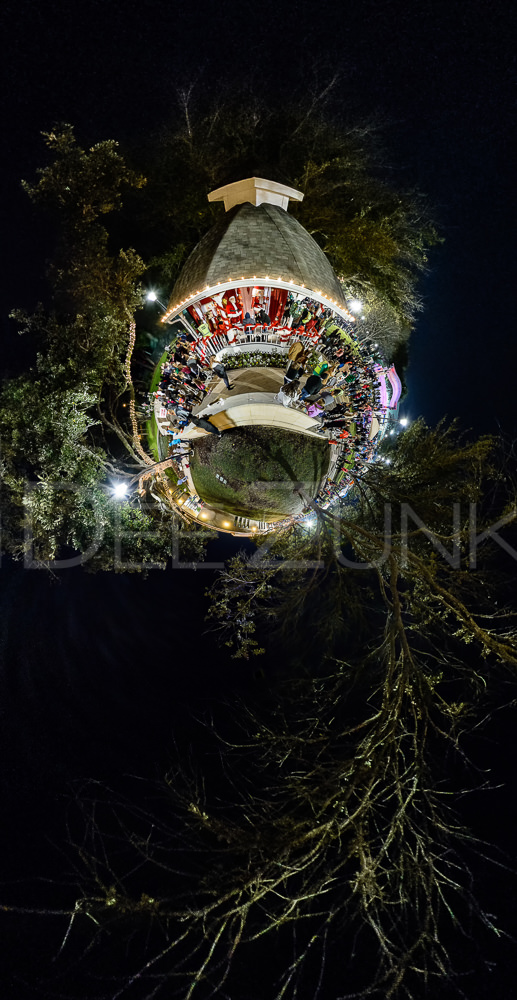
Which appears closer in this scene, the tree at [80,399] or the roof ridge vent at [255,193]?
the roof ridge vent at [255,193]

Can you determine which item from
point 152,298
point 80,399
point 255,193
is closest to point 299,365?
point 255,193

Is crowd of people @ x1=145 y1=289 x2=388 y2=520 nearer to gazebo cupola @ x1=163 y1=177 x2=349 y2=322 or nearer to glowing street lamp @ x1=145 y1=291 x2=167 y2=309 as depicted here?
gazebo cupola @ x1=163 y1=177 x2=349 y2=322

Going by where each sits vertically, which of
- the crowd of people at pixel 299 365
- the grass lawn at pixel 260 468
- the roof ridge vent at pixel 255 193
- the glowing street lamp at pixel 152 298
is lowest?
the grass lawn at pixel 260 468

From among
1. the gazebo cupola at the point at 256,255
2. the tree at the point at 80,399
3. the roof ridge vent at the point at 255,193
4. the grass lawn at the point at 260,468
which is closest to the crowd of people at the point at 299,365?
the grass lawn at the point at 260,468

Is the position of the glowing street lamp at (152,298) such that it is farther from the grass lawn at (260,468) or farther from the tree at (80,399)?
the grass lawn at (260,468)

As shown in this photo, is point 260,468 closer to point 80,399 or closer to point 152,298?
point 80,399

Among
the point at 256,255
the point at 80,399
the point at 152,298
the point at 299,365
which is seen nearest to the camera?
the point at 256,255
